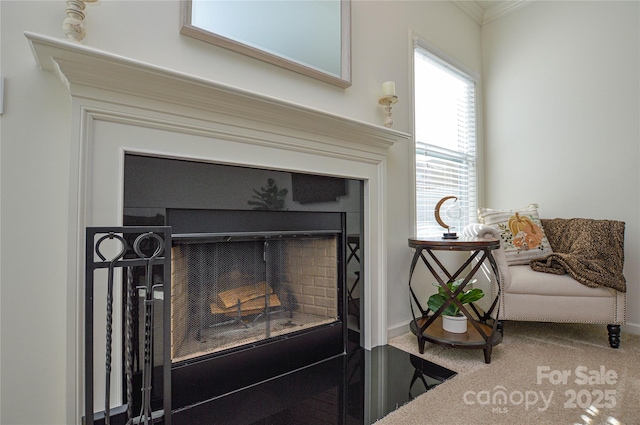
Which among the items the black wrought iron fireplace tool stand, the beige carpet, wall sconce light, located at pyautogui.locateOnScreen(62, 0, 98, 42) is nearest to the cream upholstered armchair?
the beige carpet

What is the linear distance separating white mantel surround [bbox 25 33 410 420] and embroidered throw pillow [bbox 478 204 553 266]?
1.43 metres

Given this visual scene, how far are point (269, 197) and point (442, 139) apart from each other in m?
1.78

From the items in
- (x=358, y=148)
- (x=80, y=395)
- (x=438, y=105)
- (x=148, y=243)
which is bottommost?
(x=80, y=395)

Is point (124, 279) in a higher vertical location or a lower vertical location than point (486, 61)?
lower

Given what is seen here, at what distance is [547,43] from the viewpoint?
2754 mm

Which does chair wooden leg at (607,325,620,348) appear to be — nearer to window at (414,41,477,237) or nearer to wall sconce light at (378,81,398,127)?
window at (414,41,477,237)

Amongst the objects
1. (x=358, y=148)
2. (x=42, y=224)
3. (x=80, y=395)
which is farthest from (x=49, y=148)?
(x=358, y=148)

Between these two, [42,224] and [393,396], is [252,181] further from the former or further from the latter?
[393,396]

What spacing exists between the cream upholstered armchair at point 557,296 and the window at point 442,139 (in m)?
0.47

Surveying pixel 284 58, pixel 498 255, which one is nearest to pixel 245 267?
pixel 284 58

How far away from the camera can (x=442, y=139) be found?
106 inches

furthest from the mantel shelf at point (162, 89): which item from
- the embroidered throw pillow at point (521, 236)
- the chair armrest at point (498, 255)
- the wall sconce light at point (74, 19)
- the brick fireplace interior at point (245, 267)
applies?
the embroidered throw pillow at point (521, 236)

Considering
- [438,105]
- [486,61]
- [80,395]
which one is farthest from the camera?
[486,61]

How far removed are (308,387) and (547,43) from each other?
3.27 meters
